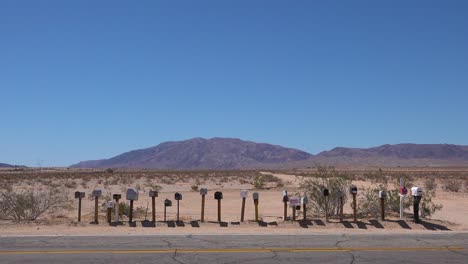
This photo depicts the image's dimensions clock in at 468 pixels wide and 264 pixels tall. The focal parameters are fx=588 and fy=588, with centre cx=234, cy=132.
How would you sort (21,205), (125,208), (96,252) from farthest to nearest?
(125,208), (21,205), (96,252)

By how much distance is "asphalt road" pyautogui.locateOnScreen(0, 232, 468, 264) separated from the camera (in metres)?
9.82

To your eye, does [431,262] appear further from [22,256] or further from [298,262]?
[22,256]

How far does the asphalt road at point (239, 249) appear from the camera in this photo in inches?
387

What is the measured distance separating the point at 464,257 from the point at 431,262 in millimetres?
852

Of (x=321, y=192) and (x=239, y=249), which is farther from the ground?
(x=321, y=192)

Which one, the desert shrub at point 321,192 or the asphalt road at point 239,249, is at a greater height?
the desert shrub at point 321,192

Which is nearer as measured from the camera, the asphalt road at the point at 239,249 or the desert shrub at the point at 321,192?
the asphalt road at the point at 239,249

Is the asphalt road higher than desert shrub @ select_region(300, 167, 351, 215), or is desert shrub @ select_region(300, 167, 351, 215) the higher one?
desert shrub @ select_region(300, 167, 351, 215)

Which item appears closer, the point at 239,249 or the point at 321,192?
the point at 239,249

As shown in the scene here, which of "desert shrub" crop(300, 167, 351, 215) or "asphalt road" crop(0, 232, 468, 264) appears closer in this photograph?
"asphalt road" crop(0, 232, 468, 264)

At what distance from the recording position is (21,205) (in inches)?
672

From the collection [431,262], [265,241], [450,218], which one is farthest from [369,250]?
[450,218]

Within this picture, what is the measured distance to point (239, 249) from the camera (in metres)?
10.9

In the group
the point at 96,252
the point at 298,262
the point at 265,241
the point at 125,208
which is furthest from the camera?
the point at 125,208
